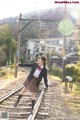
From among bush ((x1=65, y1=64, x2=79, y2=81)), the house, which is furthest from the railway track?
the house

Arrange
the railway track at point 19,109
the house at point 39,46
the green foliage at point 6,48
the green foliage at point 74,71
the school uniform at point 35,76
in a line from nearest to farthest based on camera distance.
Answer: the railway track at point 19,109, the school uniform at point 35,76, the green foliage at point 74,71, the green foliage at point 6,48, the house at point 39,46

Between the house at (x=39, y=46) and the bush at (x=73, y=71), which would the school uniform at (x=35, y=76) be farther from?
the house at (x=39, y=46)

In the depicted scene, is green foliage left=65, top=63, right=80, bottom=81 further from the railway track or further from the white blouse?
the white blouse

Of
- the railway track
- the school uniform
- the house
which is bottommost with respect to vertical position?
the house

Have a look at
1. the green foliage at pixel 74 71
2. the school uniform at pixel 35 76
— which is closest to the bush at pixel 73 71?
the green foliage at pixel 74 71

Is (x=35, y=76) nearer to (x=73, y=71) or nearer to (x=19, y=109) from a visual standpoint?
(x=19, y=109)

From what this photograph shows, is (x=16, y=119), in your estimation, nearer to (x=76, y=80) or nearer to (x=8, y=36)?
(x=76, y=80)

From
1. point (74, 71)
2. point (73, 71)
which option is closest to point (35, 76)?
point (74, 71)

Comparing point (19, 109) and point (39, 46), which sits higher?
point (19, 109)

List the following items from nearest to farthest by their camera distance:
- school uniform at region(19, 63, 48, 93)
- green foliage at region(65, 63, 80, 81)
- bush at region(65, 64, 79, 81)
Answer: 1. school uniform at region(19, 63, 48, 93)
2. green foliage at region(65, 63, 80, 81)
3. bush at region(65, 64, 79, 81)

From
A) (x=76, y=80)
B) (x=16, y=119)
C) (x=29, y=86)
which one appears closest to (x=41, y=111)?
(x=29, y=86)

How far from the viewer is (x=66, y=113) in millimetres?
11992

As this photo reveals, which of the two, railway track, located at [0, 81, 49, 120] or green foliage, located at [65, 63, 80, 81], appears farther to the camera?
green foliage, located at [65, 63, 80, 81]

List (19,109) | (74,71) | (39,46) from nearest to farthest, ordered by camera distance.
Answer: (19,109) < (74,71) < (39,46)
